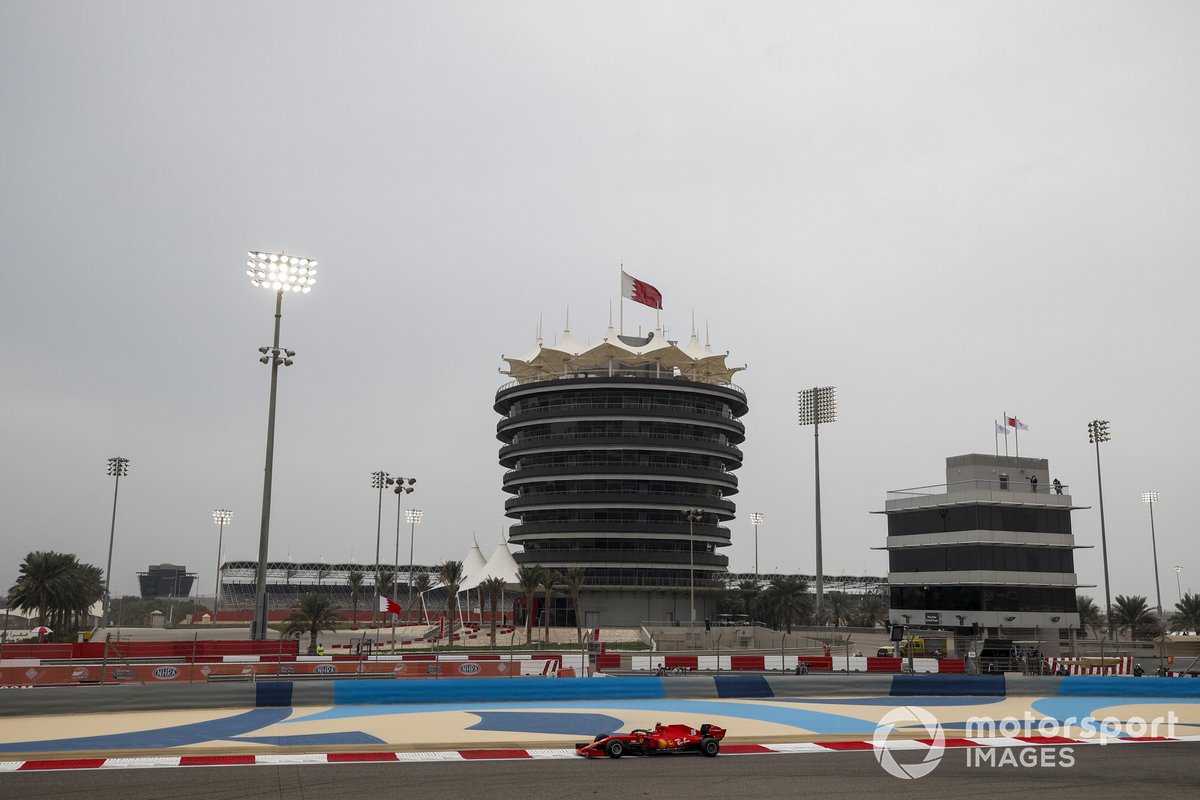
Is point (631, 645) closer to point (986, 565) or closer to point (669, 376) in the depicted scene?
point (986, 565)

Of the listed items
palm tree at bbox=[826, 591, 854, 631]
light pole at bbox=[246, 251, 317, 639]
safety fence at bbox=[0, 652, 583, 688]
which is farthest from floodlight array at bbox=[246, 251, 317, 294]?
palm tree at bbox=[826, 591, 854, 631]

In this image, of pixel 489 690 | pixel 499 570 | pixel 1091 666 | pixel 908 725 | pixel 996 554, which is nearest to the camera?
pixel 908 725

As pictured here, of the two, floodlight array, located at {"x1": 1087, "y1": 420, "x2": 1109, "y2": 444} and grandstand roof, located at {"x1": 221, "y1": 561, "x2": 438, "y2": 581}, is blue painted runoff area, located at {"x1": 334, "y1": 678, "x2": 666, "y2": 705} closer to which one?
floodlight array, located at {"x1": 1087, "y1": 420, "x2": 1109, "y2": 444}

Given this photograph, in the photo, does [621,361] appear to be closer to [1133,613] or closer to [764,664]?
[1133,613]

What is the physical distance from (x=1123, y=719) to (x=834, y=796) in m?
17.1

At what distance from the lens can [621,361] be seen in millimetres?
114562

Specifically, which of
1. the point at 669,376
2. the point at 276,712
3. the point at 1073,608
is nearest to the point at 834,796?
the point at 276,712

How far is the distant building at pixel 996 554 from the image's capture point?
246 ft

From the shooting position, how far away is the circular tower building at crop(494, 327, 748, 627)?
105 meters

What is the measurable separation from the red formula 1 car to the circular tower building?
81.2m

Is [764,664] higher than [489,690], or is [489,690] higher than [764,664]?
[489,690]

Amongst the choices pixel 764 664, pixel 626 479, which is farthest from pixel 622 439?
pixel 764 664

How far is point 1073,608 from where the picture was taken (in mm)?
76812

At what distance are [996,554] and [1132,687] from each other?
1688 inches
